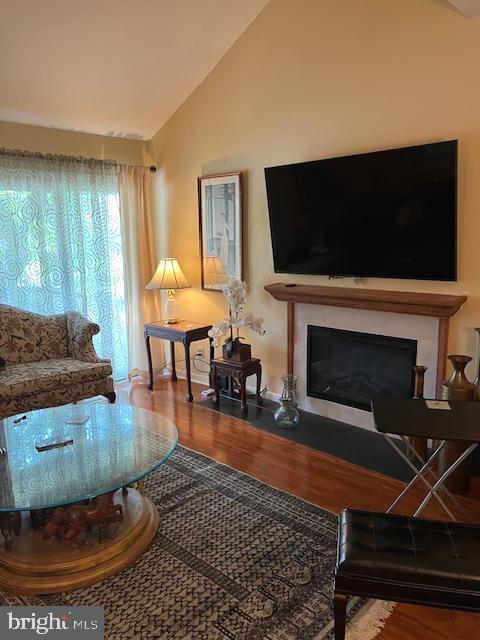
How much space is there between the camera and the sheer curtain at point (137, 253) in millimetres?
4867

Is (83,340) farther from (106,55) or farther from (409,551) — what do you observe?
(409,551)

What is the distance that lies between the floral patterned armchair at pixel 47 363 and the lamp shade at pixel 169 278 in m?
0.81

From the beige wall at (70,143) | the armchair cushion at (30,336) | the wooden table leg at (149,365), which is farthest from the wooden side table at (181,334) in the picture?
the beige wall at (70,143)

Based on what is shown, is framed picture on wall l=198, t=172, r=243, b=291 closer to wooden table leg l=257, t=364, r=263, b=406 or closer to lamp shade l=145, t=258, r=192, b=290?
lamp shade l=145, t=258, r=192, b=290

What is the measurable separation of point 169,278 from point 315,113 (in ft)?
6.65

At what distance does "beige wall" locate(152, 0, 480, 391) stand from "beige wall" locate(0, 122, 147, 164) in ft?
0.97

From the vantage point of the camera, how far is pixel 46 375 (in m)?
3.61

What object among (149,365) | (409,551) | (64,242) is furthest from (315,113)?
(409,551)

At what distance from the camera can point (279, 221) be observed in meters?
3.80

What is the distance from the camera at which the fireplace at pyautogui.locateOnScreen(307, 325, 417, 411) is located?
338 cm

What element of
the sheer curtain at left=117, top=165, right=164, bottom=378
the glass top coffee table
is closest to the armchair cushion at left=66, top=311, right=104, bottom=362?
the sheer curtain at left=117, top=165, right=164, bottom=378

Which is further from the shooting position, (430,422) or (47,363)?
(47,363)

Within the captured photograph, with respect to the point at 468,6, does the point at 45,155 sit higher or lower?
lower

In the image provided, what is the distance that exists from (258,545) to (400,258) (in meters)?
2.04
